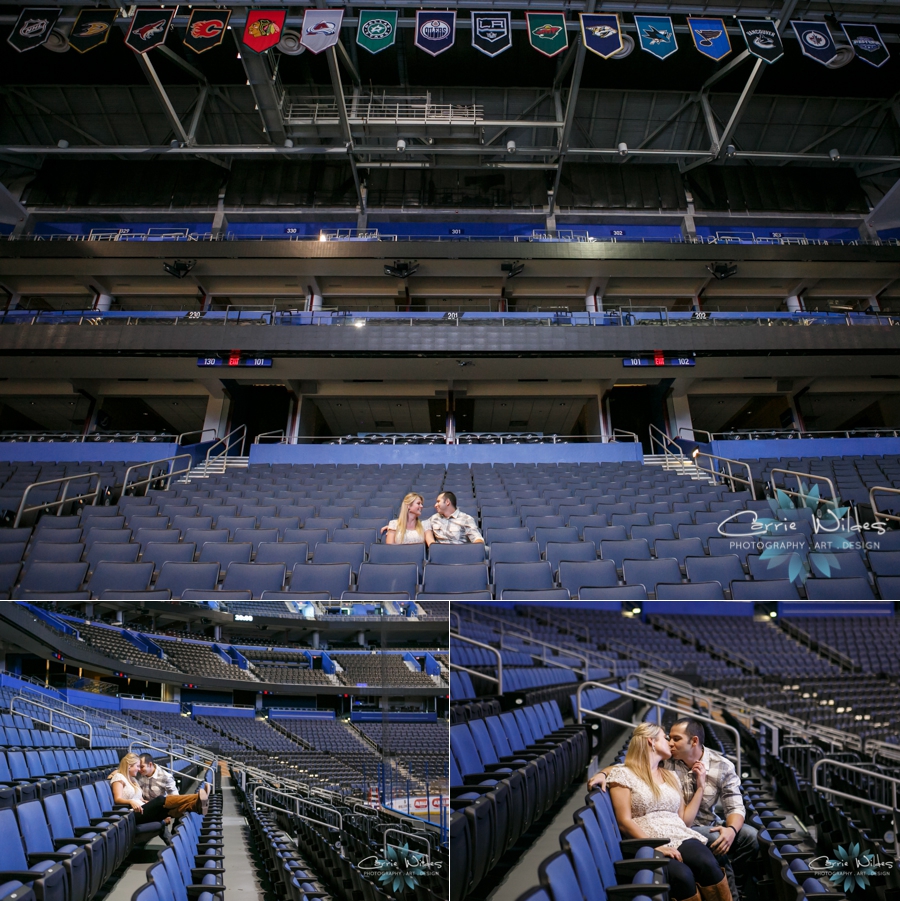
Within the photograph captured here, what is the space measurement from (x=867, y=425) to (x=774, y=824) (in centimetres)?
1265

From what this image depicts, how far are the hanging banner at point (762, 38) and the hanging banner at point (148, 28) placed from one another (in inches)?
393

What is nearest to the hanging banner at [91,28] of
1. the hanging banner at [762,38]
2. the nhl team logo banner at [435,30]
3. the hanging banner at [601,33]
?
the nhl team logo banner at [435,30]

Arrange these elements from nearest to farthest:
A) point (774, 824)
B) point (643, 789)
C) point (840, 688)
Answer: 1. point (643, 789)
2. point (774, 824)
3. point (840, 688)

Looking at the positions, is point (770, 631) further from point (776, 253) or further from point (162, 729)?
point (776, 253)

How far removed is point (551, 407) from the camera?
41.2 feet

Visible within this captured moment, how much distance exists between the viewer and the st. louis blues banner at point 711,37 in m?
9.85

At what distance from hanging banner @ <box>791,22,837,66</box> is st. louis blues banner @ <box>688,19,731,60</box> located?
1.20 m

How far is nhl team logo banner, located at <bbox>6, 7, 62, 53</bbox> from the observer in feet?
32.4

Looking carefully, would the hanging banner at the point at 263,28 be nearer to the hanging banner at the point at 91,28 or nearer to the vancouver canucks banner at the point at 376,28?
the vancouver canucks banner at the point at 376,28

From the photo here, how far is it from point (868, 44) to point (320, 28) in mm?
9266

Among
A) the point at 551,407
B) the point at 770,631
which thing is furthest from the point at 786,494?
the point at 551,407

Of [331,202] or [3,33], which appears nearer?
[3,33]

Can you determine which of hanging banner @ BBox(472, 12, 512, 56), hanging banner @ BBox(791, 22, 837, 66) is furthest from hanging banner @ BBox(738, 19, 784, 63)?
hanging banner @ BBox(472, 12, 512, 56)

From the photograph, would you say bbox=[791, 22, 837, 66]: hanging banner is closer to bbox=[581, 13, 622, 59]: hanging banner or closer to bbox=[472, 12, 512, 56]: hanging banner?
bbox=[581, 13, 622, 59]: hanging banner
